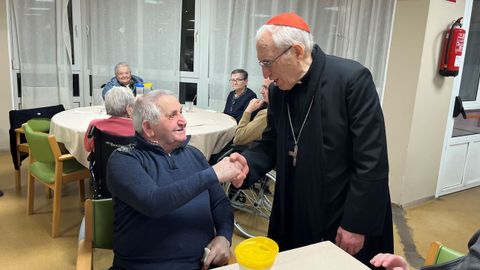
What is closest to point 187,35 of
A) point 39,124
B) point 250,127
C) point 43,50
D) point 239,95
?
point 239,95

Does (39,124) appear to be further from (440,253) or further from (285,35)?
(440,253)

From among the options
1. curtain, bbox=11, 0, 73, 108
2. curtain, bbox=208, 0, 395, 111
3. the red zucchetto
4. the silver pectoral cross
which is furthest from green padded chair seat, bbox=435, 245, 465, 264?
curtain, bbox=11, 0, 73, 108

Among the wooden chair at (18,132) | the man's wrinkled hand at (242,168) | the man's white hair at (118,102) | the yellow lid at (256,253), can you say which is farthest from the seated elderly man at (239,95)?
the yellow lid at (256,253)

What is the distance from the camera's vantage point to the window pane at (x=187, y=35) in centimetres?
479

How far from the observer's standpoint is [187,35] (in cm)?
487

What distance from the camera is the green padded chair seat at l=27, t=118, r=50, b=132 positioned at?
11.5 feet

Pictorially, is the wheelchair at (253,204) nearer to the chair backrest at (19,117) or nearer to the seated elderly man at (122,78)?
the seated elderly man at (122,78)

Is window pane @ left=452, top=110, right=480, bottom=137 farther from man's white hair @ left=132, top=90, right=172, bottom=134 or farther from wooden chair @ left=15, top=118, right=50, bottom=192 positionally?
wooden chair @ left=15, top=118, right=50, bottom=192

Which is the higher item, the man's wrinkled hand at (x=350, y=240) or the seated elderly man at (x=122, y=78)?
the seated elderly man at (x=122, y=78)

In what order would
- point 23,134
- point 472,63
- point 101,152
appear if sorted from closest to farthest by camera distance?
1. point 101,152
2. point 23,134
3. point 472,63

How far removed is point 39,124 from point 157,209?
2.79 m

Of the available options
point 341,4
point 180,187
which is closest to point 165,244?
point 180,187

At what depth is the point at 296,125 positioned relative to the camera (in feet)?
4.89

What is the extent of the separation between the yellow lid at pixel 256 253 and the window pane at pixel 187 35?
4206mm
